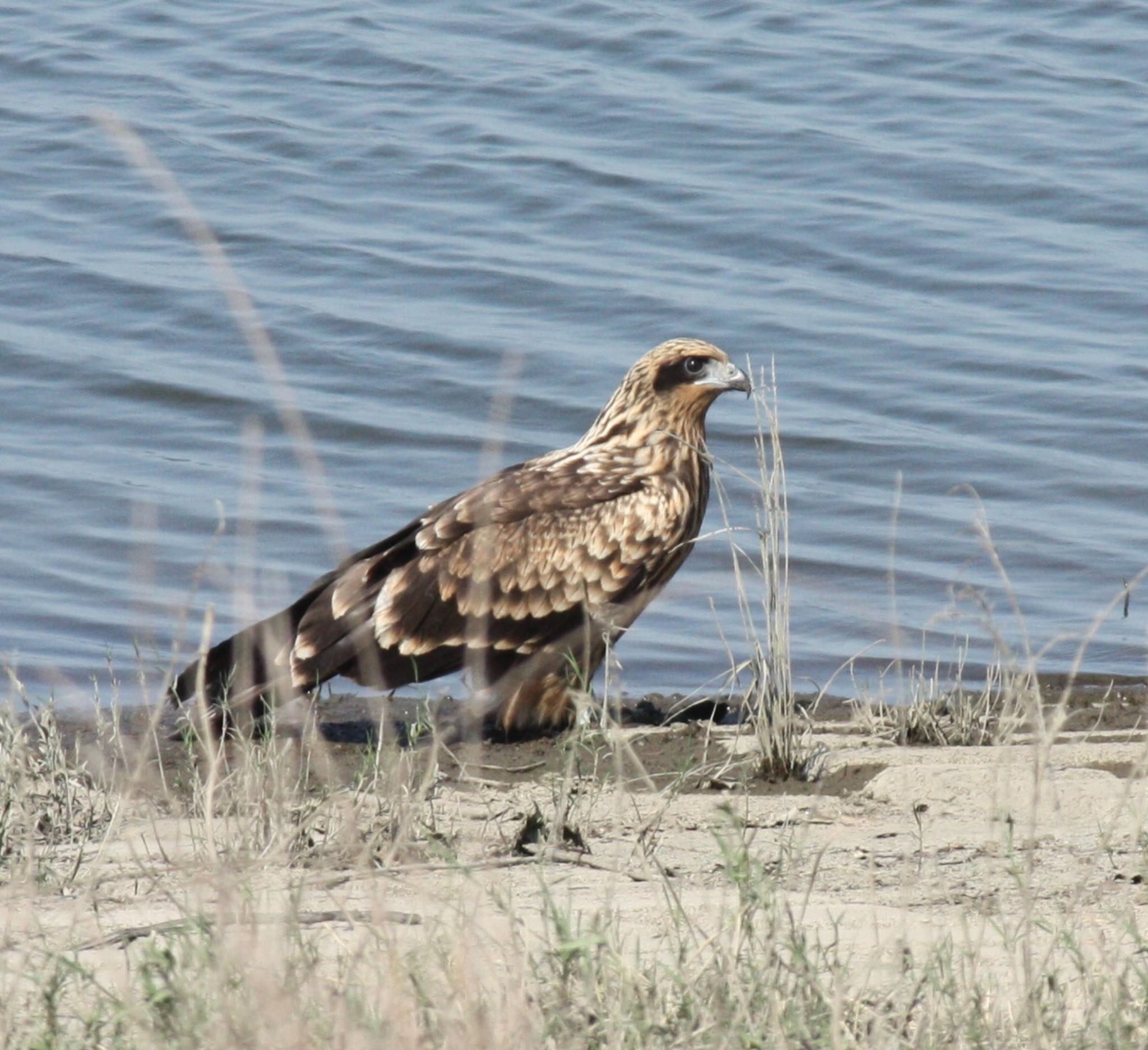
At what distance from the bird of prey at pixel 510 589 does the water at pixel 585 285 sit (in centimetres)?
34

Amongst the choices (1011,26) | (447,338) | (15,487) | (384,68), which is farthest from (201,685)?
(1011,26)

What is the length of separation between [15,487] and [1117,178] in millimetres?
7739

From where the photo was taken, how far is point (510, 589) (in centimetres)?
741

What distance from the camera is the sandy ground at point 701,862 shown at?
387 centimetres

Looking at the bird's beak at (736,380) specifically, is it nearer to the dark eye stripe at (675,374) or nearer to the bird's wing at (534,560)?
the dark eye stripe at (675,374)

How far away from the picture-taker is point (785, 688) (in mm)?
6352

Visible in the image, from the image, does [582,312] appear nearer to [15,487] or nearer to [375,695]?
[15,487]

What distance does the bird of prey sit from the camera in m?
7.16

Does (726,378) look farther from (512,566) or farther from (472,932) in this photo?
(472,932)

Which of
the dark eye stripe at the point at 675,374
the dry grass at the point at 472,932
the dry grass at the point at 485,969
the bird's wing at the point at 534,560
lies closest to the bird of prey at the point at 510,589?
the bird's wing at the point at 534,560

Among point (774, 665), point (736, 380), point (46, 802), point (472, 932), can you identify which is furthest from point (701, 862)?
point (736, 380)

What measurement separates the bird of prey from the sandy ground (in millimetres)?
572

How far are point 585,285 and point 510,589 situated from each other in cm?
570

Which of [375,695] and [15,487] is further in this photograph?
[15,487]
